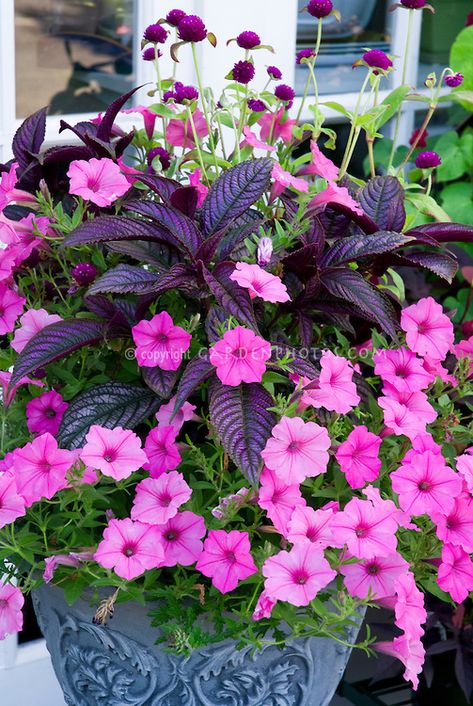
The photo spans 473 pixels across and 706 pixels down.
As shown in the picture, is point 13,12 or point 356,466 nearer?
point 356,466

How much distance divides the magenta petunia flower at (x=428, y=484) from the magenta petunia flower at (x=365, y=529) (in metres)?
0.04

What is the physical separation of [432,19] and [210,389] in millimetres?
1566

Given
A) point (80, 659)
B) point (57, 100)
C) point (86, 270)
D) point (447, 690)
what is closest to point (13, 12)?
point (57, 100)

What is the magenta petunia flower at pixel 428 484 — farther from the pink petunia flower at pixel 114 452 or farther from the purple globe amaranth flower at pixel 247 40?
the purple globe amaranth flower at pixel 247 40

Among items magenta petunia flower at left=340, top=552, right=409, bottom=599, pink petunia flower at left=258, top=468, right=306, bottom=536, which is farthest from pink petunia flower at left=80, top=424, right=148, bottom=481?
magenta petunia flower at left=340, top=552, right=409, bottom=599

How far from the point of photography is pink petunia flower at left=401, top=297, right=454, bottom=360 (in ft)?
3.07

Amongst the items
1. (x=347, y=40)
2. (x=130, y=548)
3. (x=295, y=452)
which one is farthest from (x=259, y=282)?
(x=347, y=40)

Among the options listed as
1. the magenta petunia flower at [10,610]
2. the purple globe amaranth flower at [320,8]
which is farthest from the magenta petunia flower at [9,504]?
the purple globe amaranth flower at [320,8]

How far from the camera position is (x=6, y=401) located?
94 cm

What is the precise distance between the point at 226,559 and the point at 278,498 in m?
0.07

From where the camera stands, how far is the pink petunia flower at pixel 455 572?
875 millimetres

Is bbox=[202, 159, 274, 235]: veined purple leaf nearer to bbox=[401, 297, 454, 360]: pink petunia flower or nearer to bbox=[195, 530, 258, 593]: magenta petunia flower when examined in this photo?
bbox=[401, 297, 454, 360]: pink petunia flower

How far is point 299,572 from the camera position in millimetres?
790

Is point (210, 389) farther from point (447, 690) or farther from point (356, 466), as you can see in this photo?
point (447, 690)
